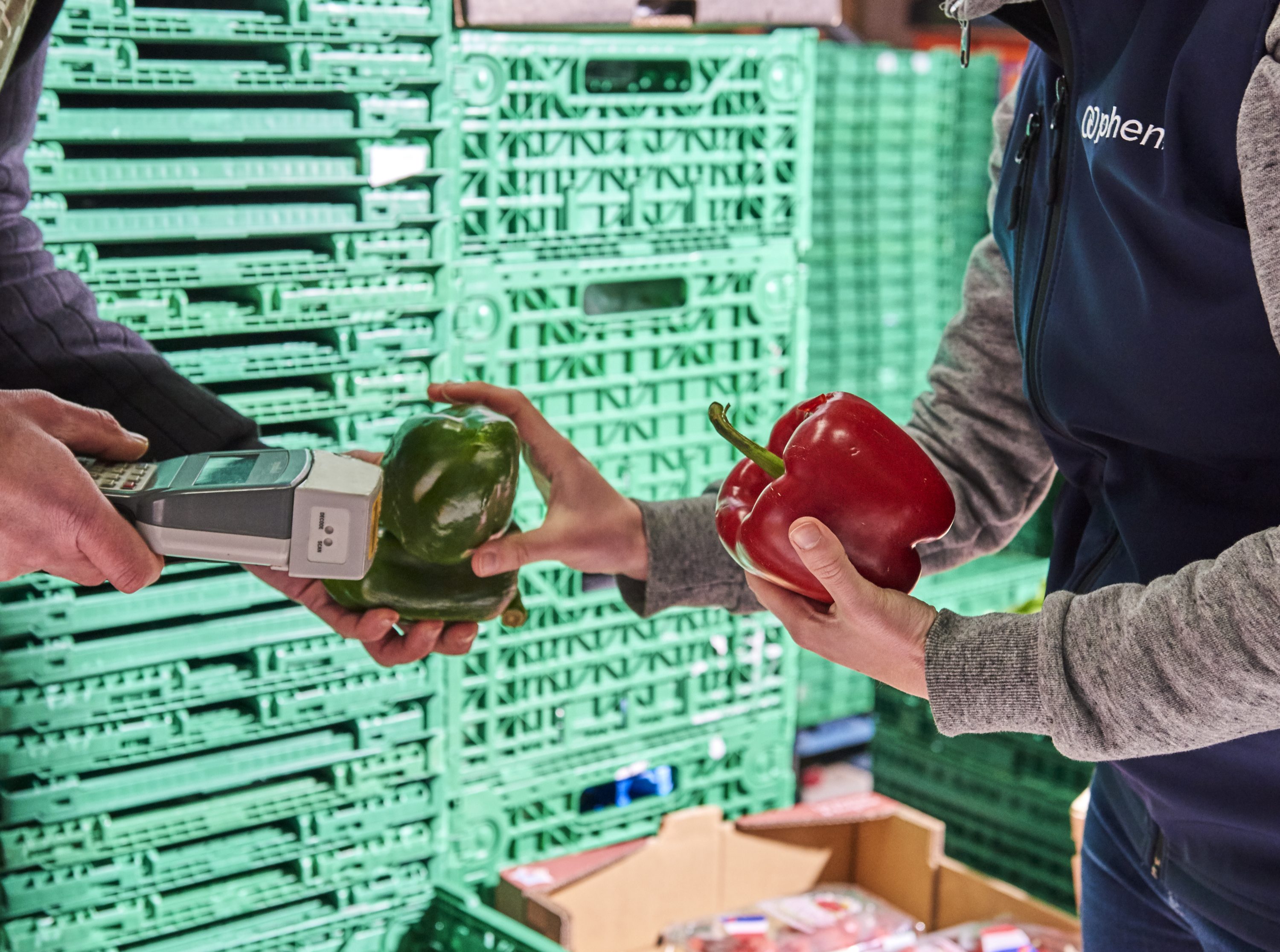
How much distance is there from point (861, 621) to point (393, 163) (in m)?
1.04

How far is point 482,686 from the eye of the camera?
202cm

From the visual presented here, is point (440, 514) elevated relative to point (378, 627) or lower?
elevated

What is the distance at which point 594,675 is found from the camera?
6.98ft

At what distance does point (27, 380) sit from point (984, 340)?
1.02 metres

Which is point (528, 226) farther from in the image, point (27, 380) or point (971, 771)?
point (971, 771)

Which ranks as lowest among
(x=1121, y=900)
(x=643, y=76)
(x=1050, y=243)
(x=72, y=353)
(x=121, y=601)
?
(x=1121, y=900)

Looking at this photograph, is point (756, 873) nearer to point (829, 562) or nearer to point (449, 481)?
point (449, 481)

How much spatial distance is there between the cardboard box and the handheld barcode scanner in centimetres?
97

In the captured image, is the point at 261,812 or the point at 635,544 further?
the point at 261,812

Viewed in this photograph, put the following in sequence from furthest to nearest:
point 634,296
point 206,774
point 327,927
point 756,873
Answer: point 756,873 → point 634,296 → point 327,927 → point 206,774

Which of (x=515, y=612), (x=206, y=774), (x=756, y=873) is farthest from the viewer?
(x=756, y=873)

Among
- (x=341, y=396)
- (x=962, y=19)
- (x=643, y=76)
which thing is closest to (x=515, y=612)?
(x=341, y=396)

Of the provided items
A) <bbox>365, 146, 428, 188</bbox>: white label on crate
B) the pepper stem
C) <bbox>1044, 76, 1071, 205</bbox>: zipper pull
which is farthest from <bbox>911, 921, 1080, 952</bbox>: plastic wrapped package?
<bbox>365, 146, 428, 188</bbox>: white label on crate

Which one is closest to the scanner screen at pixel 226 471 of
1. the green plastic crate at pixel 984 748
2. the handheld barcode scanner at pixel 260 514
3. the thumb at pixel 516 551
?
the handheld barcode scanner at pixel 260 514
